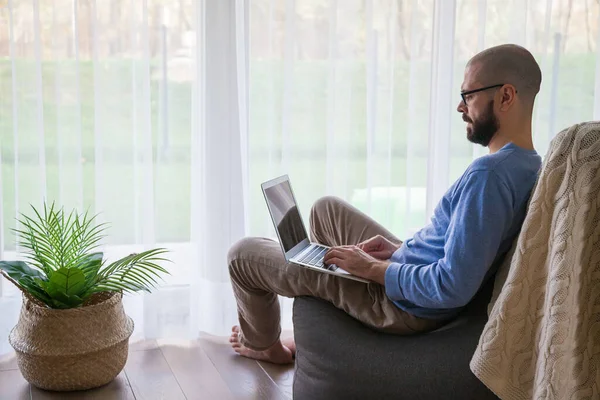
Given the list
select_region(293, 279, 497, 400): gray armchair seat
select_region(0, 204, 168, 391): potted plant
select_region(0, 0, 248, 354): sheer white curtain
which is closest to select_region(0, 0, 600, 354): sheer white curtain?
select_region(0, 0, 248, 354): sheer white curtain

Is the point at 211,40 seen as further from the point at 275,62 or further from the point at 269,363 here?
the point at 269,363

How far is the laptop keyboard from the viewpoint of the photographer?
213 centimetres

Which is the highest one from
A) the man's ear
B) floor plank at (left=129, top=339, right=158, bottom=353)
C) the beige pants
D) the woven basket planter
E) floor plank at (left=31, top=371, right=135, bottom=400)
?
the man's ear

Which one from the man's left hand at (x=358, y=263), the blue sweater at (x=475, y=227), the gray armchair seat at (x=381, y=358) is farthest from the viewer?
the man's left hand at (x=358, y=263)

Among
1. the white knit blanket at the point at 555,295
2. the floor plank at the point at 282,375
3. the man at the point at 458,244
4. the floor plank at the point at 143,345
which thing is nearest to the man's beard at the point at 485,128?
the man at the point at 458,244

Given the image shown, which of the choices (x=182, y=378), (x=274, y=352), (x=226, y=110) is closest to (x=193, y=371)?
(x=182, y=378)

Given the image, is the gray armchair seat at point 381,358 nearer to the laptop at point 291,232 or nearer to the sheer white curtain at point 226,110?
the laptop at point 291,232

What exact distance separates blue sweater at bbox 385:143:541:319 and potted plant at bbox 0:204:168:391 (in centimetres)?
89

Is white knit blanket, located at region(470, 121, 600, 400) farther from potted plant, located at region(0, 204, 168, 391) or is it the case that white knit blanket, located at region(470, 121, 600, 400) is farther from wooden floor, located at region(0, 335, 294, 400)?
potted plant, located at region(0, 204, 168, 391)

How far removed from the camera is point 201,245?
2.96 metres

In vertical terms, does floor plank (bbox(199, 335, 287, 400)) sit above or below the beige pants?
below

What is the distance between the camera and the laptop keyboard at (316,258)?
6.98ft

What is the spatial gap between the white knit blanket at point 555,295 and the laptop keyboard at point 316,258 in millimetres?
544

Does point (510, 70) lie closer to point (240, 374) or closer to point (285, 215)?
point (285, 215)
